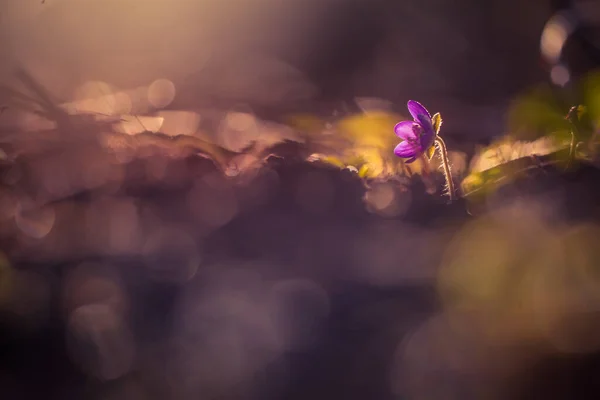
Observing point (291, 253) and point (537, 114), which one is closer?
point (291, 253)

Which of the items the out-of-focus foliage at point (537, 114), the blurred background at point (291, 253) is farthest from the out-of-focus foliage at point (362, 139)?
the out-of-focus foliage at point (537, 114)

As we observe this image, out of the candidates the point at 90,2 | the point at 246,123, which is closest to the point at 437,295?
the point at 246,123

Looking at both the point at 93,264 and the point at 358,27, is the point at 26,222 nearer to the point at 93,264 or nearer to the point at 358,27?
the point at 93,264

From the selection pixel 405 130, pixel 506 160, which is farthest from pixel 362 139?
pixel 506 160

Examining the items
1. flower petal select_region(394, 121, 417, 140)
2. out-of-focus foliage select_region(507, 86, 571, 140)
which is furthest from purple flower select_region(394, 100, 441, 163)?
out-of-focus foliage select_region(507, 86, 571, 140)

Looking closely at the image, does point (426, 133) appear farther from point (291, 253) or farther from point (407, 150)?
point (291, 253)

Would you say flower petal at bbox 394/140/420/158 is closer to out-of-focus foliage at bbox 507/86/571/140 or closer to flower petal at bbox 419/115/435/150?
flower petal at bbox 419/115/435/150

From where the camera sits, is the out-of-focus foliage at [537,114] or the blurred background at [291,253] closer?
the blurred background at [291,253]

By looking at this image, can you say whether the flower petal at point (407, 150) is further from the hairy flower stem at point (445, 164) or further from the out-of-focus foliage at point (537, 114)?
the out-of-focus foliage at point (537, 114)
